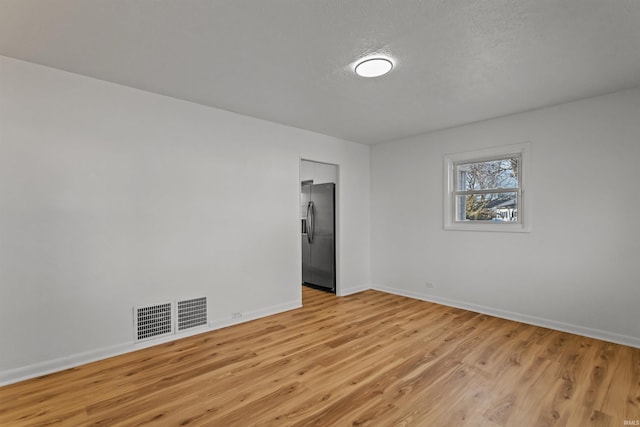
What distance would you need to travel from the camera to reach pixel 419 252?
486 centimetres

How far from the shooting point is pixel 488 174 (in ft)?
13.8

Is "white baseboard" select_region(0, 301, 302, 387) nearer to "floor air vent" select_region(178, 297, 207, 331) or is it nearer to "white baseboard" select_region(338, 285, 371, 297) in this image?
"floor air vent" select_region(178, 297, 207, 331)

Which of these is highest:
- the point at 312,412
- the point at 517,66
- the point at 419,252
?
the point at 517,66

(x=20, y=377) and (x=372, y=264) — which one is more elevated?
(x=372, y=264)

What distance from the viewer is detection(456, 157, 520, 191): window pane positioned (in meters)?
3.97

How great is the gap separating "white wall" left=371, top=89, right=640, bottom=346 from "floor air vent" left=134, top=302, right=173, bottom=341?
3557 mm

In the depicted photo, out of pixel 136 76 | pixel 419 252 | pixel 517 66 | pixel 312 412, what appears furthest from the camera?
pixel 419 252

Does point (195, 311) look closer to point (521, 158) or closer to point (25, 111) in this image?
point (25, 111)

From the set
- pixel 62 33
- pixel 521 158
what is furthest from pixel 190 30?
pixel 521 158

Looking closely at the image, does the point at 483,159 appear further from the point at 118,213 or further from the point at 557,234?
the point at 118,213

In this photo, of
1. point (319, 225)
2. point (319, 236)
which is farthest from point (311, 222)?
point (319, 236)

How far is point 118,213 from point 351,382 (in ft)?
8.57

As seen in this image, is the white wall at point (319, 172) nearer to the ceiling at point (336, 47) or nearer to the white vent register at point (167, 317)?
the ceiling at point (336, 47)

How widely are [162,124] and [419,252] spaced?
3.94 metres
